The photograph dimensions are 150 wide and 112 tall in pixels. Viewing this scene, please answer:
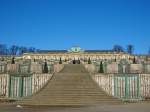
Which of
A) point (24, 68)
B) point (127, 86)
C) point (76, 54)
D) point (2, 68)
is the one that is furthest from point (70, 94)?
point (76, 54)

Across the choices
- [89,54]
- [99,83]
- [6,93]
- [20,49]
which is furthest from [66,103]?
[20,49]

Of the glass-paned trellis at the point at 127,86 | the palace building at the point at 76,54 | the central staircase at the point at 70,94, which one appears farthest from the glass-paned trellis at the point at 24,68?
the palace building at the point at 76,54

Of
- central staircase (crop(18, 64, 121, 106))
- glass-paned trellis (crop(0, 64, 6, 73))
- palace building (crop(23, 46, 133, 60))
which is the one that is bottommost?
central staircase (crop(18, 64, 121, 106))

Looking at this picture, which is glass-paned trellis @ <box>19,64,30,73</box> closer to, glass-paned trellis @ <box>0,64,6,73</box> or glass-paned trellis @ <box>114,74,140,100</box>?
glass-paned trellis @ <box>0,64,6,73</box>

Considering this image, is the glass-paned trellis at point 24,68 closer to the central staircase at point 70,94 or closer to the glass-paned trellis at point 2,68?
the glass-paned trellis at point 2,68

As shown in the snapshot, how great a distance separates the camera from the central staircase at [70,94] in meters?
31.0

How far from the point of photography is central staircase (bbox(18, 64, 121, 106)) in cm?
3097

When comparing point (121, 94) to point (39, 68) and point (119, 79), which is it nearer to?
point (119, 79)

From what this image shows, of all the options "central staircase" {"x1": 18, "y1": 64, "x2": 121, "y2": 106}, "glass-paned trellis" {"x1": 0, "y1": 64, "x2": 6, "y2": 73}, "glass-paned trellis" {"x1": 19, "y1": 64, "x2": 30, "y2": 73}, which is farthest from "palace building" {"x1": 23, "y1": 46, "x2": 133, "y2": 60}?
"central staircase" {"x1": 18, "y1": 64, "x2": 121, "y2": 106}

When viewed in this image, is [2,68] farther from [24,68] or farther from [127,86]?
[127,86]

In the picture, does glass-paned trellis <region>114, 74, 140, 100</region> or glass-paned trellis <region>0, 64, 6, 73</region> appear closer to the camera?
glass-paned trellis <region>114, 74, 140, 100</region>

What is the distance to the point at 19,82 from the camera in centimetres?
3550

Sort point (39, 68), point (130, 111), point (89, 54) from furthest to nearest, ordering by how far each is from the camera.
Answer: point (89, 54) < point (39, 68) < point (130, 111)

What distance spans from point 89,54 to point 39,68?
328 feet
